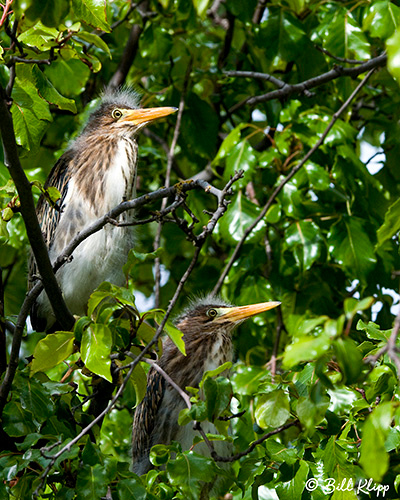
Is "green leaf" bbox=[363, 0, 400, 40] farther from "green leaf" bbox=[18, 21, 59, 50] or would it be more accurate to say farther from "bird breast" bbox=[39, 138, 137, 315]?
"green leaf" bbox=[18, 21, 59, 50]

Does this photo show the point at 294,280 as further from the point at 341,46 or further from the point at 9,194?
the point at 9,194

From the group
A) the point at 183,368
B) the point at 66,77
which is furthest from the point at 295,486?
the point at 66,77

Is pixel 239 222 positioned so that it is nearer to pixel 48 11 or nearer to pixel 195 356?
pixel 195 356

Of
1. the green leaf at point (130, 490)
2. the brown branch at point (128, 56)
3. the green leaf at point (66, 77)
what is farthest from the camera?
the brown branch at point (128, 56)

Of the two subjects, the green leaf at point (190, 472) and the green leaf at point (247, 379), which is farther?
the green leaf at point (247, 379)

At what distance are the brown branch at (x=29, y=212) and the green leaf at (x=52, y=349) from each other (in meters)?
0.25

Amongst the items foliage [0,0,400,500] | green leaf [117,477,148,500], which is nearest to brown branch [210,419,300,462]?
foliage [0,0,400,500]

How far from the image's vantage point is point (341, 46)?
3.62 metres

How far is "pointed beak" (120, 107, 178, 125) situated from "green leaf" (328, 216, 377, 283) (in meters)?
A: 1.02

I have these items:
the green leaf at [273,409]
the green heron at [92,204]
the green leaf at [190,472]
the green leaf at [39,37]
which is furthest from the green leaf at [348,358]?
the green heron at [92,204]

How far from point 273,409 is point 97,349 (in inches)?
18.4

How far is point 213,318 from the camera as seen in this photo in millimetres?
3803

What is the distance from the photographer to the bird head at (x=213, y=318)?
3.71 m

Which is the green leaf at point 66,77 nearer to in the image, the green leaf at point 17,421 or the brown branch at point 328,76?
the brown branch at point 328,76
